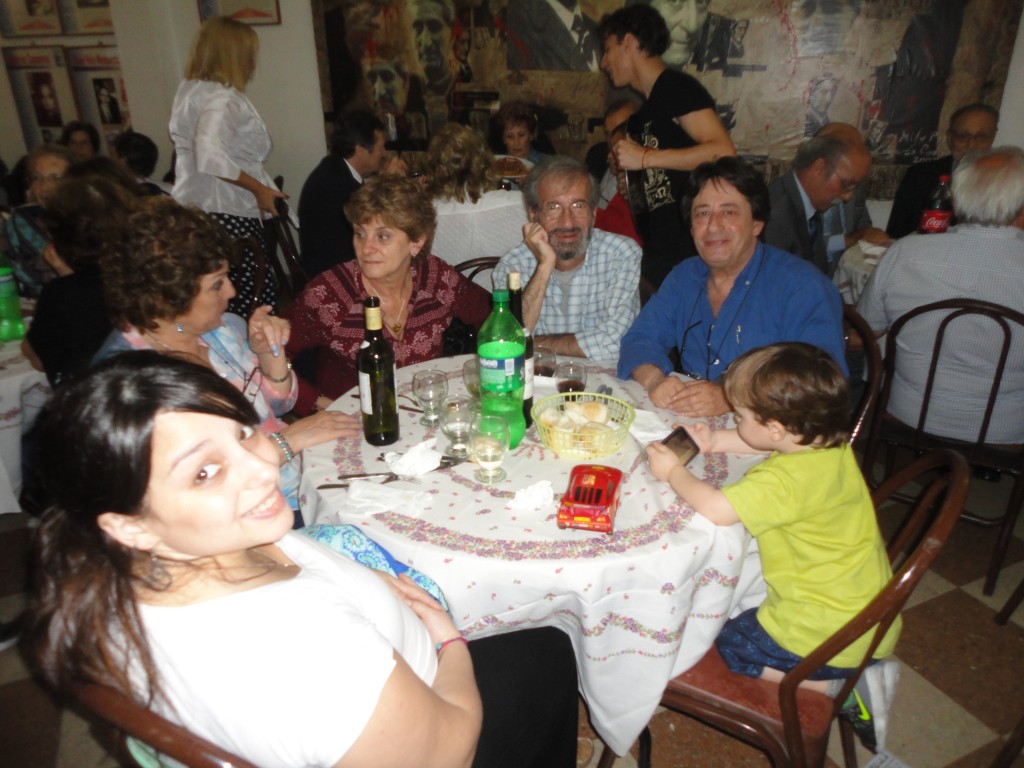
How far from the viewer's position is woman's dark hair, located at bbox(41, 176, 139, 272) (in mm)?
1950

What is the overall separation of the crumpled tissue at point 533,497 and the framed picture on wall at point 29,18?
26.5 ft

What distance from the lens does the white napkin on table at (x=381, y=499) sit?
1315 mm

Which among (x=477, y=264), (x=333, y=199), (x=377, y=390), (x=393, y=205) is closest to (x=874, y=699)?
(x=377, y=390)

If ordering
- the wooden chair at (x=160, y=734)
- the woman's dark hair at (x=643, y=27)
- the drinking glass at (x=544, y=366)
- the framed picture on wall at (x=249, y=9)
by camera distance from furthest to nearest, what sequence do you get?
the framed picture on wall at (x=249, y=9), the woman's dark hair at (x=643, y=27), the drinking glass at (x=544, y=366), the wooden chair at (x=160, y=734)

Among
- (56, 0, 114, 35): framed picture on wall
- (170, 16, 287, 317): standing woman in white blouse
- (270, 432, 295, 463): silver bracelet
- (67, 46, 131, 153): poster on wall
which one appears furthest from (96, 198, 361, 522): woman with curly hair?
(56, 0, 114, 35): framed picture on wall

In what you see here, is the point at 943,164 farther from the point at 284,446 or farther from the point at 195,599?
the point at 195,599

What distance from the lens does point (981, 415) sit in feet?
7.36

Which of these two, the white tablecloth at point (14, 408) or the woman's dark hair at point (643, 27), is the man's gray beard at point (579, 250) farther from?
the white tablecloth at point (14, 408)

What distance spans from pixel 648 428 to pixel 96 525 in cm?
118

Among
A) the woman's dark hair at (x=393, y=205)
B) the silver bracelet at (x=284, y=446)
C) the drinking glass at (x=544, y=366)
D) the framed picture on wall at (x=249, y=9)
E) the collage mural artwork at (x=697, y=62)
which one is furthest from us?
the framed picture on wall at (x=249, y=9)

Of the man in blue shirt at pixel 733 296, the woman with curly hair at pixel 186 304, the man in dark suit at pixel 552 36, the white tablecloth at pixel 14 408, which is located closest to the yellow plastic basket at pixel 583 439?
the man in blue shirt at pixel 733 296

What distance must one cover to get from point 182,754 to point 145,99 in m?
6.55

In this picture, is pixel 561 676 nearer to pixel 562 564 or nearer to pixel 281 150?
pixel 562 564

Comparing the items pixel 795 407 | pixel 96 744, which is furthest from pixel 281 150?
pixel 795 407
